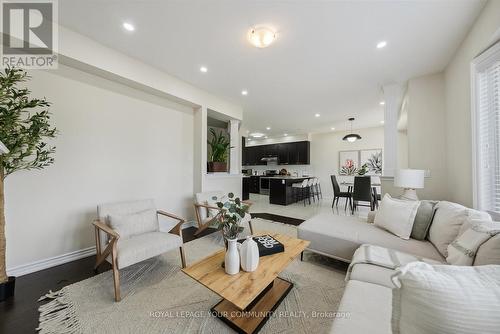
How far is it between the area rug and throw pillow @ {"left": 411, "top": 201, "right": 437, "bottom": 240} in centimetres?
91

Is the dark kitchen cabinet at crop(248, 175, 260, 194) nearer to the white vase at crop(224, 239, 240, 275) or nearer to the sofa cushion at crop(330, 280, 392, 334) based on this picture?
the white vase at crop(224, 239, 240, 275)

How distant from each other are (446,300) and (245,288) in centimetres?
99

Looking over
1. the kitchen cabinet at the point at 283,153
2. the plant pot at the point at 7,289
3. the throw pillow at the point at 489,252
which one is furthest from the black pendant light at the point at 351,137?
the plant pot at the point at 7,289

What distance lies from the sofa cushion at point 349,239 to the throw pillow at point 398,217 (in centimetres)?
7

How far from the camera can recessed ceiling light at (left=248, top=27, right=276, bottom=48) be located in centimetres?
203

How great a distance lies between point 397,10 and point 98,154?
152 inches

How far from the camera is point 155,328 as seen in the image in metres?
1.35

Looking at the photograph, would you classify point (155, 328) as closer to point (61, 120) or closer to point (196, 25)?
point (61, 120)

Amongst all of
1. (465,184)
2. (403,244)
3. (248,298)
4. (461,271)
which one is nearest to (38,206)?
(248,298)

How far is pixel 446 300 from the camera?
57cm

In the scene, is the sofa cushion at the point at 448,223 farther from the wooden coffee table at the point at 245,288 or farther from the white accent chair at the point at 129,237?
the white accent chair at the point at 129,237

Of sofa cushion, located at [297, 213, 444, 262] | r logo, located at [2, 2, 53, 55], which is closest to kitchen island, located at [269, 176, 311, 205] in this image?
sofa cushion, located at [297, 213, 444, 262]

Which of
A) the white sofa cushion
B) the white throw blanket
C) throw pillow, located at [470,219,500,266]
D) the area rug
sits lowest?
the area rug

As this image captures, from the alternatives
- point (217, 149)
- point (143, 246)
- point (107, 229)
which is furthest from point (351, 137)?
point (107, 229)
